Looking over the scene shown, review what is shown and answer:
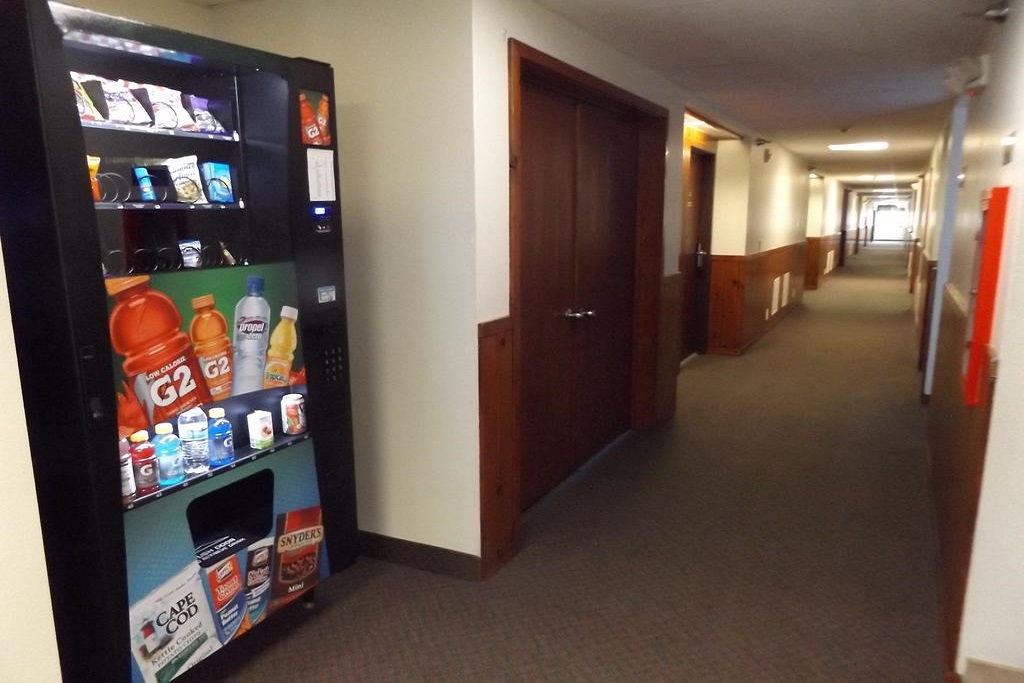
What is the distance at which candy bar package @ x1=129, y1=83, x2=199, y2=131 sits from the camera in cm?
196

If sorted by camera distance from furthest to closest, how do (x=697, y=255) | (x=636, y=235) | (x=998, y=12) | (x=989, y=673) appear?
(x=697, y=255) → (x=636, y=235) → (x=998, y=12) → (x=989, y=673)

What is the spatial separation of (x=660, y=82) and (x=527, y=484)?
2400mm

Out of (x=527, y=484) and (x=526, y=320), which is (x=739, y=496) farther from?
(x=526, y=320)

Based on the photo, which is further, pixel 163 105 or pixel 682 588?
pixel 682 588

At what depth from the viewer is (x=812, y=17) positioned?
114 inches

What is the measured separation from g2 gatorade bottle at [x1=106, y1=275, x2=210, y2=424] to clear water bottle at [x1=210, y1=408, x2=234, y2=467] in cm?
7

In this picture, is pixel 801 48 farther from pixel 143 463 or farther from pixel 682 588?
pixel 143 463

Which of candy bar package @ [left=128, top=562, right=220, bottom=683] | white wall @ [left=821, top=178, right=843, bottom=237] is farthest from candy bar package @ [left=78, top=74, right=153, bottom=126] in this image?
white wall @ [left=821, top=178, right=843, bottom=237]

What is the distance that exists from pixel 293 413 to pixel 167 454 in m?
0.44

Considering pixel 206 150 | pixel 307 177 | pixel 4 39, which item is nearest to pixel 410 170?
pixel 307 177

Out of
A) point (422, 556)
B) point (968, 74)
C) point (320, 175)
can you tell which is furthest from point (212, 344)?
point (968, 74)

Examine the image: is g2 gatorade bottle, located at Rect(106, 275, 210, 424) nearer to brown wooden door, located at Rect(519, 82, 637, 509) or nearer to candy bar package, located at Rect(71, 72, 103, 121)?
candy bar package, located at Rect(71, 72, 103, 121)

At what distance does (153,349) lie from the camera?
1878 mm

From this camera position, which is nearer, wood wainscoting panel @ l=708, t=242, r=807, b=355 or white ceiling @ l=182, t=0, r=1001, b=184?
white ceiling @ l=182, t=0, r=1001, b=184
